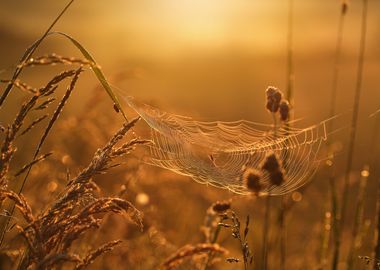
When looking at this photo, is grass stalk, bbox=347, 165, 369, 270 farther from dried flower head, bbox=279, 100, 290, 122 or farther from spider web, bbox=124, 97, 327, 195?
dried flower head, bbox=279, 100, 290, 122

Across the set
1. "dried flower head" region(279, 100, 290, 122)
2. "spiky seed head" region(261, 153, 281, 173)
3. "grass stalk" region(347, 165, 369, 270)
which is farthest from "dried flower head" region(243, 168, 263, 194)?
"grass stalk" region(347, 165, 369, 270)

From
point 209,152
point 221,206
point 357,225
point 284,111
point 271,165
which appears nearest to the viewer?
point 271,165

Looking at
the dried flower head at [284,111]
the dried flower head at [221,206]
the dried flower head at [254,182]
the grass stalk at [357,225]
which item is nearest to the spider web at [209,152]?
the grass stalk at [357,225]

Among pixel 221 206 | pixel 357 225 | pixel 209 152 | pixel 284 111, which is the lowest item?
pixel 357 225

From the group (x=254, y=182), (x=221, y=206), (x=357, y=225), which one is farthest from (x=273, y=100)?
(x=357, y=225)

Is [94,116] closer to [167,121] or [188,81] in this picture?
[167,121]

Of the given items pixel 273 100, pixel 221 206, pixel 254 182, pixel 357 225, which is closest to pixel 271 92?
pixel 273 100

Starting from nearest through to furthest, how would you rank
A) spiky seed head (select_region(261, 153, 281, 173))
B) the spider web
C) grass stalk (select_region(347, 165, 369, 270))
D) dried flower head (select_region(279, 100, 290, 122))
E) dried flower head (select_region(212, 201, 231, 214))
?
1. spiky seed head (select_region(261, 153, 281, 173))
2. dried flower head (select_region(212, 201, 231, 214))
3. dried flower head (select_region(279, 100, 290, 122))
4. grass stalk (select_region(347, 165, 369, 270))
5. the spider web

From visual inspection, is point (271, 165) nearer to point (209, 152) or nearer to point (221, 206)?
point (221, 206)

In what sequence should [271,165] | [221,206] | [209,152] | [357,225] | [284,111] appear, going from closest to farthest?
[271,165]
[221,206]
[284,111]
[357,225]
[209,152]

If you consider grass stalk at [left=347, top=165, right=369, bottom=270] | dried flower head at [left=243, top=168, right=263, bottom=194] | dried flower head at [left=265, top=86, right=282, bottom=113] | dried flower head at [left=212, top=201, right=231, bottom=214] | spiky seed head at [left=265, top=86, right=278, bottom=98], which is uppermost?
spiky seed head at [left=265, top=86, right=278, bottom=98]

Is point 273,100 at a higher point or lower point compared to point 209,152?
higher

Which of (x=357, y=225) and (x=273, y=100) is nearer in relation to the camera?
(x=273, y=100)
